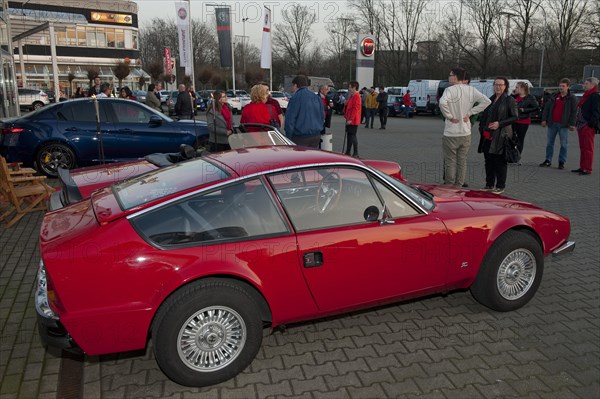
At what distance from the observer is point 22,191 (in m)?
7.05

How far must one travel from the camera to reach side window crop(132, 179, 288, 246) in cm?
311

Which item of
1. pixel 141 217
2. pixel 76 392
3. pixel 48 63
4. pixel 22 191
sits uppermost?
pixel 48 63

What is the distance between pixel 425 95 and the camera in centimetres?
3303

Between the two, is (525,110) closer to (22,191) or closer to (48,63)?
(22,191)

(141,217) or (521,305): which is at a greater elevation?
(141,217)

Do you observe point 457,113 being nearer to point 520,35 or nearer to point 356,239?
point 356,239

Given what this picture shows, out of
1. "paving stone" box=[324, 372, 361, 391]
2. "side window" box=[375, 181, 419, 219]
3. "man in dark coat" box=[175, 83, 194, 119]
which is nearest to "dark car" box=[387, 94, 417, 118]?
"man in dark coat" box=[175, 83, 194, 119]

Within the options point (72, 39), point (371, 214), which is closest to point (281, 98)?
point (371, 214)

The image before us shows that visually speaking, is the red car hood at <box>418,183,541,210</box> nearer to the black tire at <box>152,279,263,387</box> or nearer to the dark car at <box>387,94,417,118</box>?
the black tire at <box>152,279,263,387</box>

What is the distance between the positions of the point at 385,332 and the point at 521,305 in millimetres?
1269

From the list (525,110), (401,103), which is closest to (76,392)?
(525,110)

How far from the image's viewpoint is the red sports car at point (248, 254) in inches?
116

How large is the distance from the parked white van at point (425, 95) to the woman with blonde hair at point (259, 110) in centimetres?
2627

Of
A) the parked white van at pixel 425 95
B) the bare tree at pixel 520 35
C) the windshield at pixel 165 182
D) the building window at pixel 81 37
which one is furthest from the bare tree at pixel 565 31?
the building window at pixel 81 37
